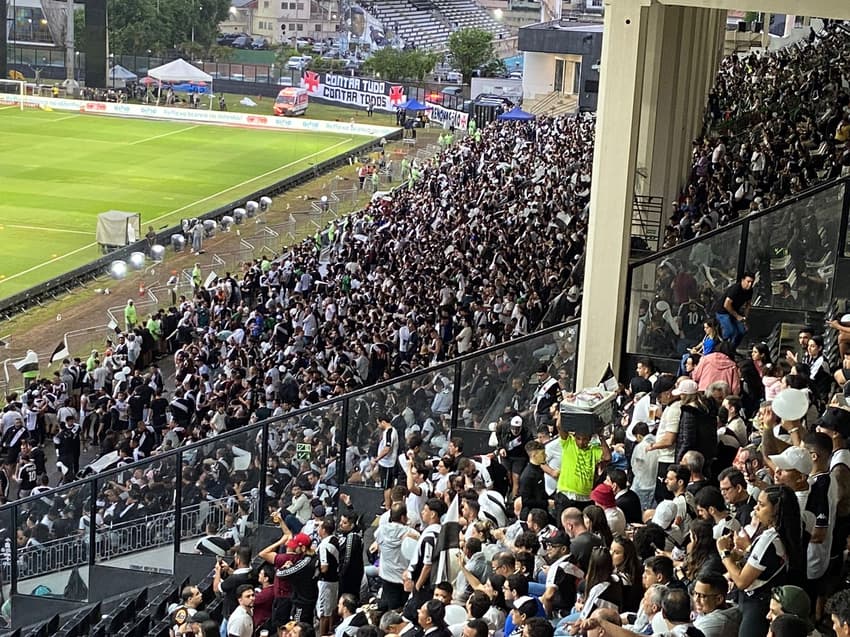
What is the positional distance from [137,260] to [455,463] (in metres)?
26.0

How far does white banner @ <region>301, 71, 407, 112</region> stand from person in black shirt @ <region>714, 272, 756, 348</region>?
60.1m

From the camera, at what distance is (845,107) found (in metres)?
23.2

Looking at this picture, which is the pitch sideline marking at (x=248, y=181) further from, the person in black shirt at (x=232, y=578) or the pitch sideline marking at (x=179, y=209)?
the person in black shirt at (x=232, y=578)

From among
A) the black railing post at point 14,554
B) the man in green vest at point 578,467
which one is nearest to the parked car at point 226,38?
the black railing post at point 14,554

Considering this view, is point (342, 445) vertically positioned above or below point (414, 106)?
above

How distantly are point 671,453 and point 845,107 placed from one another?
50.8 ft

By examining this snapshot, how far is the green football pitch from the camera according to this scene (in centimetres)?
3888

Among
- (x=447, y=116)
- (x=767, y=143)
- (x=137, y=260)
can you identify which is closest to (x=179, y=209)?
(x=137, y=260)

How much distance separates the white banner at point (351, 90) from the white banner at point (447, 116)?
13.2ft

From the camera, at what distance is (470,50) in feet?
294

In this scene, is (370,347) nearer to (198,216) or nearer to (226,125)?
(198,216)

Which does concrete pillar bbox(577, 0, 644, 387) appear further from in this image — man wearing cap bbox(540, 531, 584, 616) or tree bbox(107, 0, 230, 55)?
tree bbox(107, 0, 230, 55)

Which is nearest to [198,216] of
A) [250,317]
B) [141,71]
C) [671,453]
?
[250,317]

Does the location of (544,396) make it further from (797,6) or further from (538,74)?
(538,74)
